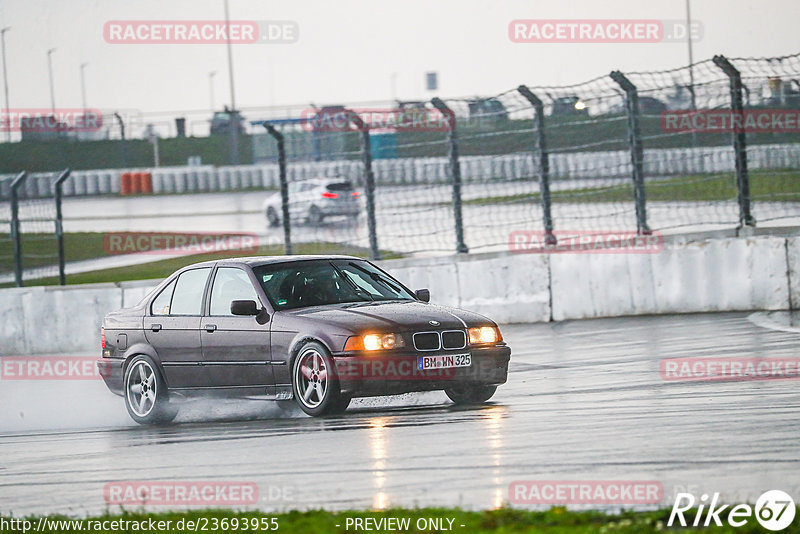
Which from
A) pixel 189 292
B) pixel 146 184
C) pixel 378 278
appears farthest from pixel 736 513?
pixel 146 184

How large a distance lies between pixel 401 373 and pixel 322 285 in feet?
4.14

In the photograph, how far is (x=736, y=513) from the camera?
5.28 m

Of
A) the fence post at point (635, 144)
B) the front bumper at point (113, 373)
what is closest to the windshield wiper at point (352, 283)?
the front bumper at point (113, 373)

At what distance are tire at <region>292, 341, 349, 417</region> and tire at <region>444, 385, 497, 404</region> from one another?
986 millimetres

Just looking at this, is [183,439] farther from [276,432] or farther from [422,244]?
[422,244]

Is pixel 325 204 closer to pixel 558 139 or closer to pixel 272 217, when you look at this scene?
pixel 272 217

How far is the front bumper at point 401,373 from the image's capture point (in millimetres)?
9562

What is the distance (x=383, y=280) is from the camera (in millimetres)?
11070

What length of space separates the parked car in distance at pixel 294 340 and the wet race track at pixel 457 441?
0.79 feet

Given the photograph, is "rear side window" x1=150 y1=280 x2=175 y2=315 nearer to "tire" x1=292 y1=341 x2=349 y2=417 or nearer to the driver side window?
the driver side window

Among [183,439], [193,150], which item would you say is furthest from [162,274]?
[193,150]

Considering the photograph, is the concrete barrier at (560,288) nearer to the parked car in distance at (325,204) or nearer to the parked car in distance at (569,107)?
the parked car in distance at (569,107)

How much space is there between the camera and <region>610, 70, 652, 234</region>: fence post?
15.5m

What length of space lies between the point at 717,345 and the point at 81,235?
21530 mm
